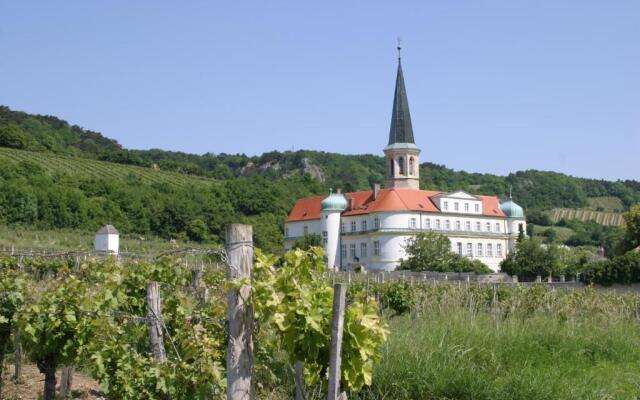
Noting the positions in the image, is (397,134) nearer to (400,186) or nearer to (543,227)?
(400,186)

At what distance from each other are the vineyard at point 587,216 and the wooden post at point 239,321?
121437mm

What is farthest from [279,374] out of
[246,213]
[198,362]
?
[246,213]

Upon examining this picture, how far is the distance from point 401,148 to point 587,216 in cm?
6265

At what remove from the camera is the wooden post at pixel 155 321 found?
280 inches

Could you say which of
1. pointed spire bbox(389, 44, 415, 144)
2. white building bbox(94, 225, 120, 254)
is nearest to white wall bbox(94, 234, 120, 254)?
white building bbox(94, 225, 120, 254)

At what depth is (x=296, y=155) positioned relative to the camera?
460 ft

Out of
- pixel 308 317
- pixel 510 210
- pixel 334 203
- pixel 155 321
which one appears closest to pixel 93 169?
pixel 334 203

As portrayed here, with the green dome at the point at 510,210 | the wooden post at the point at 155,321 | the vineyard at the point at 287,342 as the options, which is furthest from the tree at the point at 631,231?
the wooden post at the point at 155,321

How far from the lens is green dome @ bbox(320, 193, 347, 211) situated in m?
71.1

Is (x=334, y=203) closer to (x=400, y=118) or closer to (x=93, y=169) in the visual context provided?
(x=400, y=118)

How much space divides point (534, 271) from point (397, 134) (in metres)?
19.9

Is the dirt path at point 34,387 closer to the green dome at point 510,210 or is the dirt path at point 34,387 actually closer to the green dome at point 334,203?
the green dome at point 334,203

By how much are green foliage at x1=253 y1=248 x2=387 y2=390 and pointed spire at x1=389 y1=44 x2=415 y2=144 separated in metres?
67.7

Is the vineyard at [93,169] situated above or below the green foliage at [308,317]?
above
